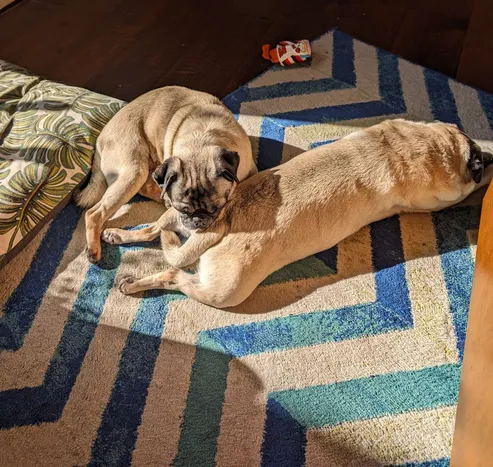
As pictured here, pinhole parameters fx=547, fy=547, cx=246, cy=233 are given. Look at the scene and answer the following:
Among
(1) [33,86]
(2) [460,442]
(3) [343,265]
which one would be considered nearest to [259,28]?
(1) [33,86]

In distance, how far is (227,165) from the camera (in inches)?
84.2

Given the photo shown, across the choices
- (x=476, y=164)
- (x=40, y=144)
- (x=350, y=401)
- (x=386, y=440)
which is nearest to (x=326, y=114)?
(x=476, y=164)

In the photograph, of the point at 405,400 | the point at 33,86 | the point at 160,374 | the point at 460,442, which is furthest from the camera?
the point at 33,86

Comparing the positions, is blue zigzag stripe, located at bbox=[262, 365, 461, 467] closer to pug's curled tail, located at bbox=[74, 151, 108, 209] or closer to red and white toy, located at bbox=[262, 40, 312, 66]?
pug's curled tail, located at bbox=[74, 151, 108, 209]

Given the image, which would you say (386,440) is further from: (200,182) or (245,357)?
(200,182)

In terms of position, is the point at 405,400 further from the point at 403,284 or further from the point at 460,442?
the point at 403,284

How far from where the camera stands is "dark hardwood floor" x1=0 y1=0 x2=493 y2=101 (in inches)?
136

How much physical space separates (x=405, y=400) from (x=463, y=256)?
749 mm

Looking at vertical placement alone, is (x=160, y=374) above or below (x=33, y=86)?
below

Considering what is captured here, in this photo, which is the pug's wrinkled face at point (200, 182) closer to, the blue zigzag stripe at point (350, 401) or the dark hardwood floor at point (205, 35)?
the blue zigzag stripe at point (350, 401)

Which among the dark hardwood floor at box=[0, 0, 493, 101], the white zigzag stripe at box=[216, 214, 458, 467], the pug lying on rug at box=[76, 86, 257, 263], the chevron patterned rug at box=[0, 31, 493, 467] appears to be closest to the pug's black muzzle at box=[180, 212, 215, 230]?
the pug lying on rug at box=[76, 86, 257, 263]

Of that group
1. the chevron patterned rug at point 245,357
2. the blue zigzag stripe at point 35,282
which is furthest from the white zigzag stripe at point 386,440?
the blue zigzag stripe at point 35,282

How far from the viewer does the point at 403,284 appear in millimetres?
2301

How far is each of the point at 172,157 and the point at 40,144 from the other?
2.75ft
